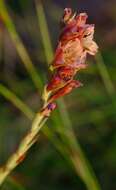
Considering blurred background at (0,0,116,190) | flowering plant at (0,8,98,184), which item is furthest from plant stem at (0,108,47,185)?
blurred background at (0,0,116,190)

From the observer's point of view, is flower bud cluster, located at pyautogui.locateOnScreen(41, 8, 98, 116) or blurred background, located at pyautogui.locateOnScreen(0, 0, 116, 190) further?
blurred background, located at pyautogui.locateOnScreen(0, 0, 116, 190)

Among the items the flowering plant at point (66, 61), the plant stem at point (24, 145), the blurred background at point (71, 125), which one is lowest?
the blurred background at point (71, 125)

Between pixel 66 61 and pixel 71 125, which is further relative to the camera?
pixel 71 125

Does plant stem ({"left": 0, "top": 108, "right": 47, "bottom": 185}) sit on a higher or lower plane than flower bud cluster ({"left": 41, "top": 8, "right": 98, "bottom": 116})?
lower

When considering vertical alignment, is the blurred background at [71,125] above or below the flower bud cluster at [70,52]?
below

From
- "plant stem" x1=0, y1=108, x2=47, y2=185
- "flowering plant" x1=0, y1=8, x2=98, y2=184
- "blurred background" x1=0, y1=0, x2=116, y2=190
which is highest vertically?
"flowering plant" x1=0, y1=8, x2=98, y2=184

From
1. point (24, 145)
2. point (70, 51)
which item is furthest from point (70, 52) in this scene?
point (24, 145)

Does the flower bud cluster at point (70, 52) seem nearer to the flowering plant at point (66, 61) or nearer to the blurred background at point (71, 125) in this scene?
the flowering plant at point (66, 61)

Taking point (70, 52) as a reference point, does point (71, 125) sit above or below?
below

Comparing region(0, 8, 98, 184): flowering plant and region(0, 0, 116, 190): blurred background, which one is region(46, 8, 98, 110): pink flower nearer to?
region(0, 8, 98, 184): flowering plant

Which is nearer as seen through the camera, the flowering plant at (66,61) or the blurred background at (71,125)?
the flowering plant at (66,61)

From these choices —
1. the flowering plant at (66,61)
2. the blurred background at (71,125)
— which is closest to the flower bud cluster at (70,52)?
the flowering plant at (66,61)

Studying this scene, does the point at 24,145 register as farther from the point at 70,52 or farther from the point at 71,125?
the point at 71,125
